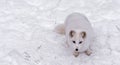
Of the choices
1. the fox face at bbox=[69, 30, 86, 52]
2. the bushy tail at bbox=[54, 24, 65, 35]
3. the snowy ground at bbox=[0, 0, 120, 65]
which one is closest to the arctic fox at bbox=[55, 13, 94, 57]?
the fox face at bbox=[69, 30, 86, 52]

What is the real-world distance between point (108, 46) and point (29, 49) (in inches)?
52.3

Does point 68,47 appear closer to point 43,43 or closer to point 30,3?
point 43,43

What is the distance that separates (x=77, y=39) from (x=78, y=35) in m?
0.06

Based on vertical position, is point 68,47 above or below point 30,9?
below

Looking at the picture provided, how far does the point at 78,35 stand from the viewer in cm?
432

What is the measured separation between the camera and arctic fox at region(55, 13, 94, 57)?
434 cm

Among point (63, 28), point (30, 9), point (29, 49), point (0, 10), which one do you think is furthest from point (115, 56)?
point (0, 10)

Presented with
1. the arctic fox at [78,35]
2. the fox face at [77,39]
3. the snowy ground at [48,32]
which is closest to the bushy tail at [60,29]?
the snowy ground at [48,32]

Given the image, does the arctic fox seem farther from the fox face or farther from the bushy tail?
the bushy tail

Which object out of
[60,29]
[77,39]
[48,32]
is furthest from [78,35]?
[48,32]

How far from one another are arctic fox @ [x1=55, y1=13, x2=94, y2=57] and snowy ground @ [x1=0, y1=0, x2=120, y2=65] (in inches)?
8.3

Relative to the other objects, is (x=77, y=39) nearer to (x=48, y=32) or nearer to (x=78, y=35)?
(x=78, y=35)

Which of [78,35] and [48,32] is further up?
[78,35]

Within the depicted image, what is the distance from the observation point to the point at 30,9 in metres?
5.96
